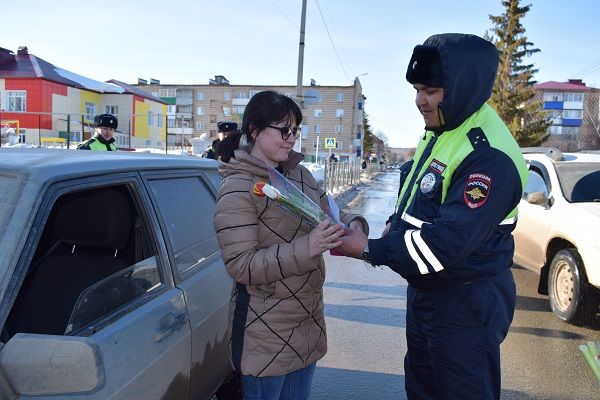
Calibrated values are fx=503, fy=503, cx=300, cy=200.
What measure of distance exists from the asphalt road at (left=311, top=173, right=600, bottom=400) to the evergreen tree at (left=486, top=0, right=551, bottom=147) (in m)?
33.3

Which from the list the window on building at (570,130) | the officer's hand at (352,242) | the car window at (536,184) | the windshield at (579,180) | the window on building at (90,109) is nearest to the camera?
the officer's hand at (352,242)

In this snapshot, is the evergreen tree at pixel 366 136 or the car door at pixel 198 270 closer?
the car door at pixel 198 270

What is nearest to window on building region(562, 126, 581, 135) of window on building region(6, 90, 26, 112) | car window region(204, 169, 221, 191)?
window on building region(6, 90, 26, 112)

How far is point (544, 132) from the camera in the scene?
37625mm

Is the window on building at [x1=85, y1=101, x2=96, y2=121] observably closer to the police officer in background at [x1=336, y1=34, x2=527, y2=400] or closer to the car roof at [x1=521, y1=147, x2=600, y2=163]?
the car roof at [x1=521, y1=147, x2=600, y2=163]

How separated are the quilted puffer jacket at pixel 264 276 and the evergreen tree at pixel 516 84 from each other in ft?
124

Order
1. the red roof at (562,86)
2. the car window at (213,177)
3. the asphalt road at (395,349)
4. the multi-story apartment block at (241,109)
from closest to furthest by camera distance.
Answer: the car window at (213,177) < the asphalt road at (395,349) < the multi-story apartment block at (241,109) < the red roof at (562,86)

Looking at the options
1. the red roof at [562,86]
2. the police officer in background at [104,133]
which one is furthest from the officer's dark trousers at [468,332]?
the red roof at [562,86]

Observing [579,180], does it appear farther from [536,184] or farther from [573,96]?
[573,96]

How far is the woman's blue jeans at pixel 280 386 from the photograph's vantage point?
2.03 metres

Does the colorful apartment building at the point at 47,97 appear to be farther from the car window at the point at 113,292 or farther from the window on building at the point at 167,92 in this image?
the window on building at the point at 167,92

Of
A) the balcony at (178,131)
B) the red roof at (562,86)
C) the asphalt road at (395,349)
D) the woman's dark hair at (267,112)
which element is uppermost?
the red roof at (562,86)

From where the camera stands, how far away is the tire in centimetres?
473

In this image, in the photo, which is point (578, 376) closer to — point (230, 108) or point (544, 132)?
point (544, 132)
